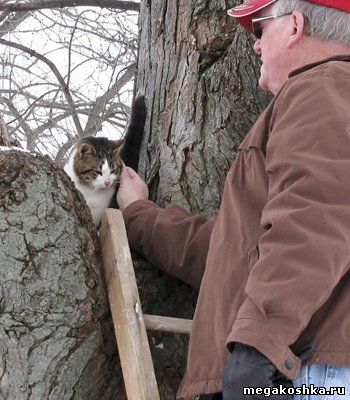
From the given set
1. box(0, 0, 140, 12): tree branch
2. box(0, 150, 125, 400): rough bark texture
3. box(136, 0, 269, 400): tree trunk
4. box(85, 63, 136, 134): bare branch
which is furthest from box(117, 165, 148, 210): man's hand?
box(85, 63, 136, 134): bare branch

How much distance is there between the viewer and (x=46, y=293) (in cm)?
197

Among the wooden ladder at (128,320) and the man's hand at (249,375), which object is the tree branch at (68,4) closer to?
the wooden ladder at (128,320)

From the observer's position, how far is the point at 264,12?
2150mm

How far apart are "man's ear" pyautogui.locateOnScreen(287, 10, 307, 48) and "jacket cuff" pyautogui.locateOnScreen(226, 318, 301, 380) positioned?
875 mm

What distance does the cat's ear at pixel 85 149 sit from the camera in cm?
330

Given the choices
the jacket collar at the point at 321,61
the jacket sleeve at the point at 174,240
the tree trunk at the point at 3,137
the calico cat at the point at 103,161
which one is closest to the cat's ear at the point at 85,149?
the calico cat at the point at 103,161

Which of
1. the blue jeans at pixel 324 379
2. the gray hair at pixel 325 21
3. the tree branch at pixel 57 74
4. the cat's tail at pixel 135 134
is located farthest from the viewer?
the tree branch at pixel 57 74

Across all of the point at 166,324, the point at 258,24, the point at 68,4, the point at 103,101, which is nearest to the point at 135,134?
the point at 258,24

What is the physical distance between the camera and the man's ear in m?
2.01

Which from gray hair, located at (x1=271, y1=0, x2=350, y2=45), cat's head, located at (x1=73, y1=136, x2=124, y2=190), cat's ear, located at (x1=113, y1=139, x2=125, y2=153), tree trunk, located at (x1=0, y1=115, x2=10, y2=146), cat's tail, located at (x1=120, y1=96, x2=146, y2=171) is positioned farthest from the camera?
cat's ear, located at (x1=113, y1=139, x2=125, y2=153)

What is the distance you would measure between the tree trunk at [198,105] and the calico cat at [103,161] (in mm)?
110

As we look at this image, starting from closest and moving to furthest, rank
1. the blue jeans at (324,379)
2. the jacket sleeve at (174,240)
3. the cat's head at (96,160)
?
the blue jeans at (324,379) → the jacket sleeve at (174,240) → the cat's head at (96,160)

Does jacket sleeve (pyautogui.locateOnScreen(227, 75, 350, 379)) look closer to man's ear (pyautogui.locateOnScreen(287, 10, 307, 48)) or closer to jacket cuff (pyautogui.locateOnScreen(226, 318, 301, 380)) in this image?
jacket cuff (pyautogui.locateOnScreen(226, 318, 301, 380))

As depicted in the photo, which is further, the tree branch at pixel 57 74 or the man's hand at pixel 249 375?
the tree branch at pixel 57 74
